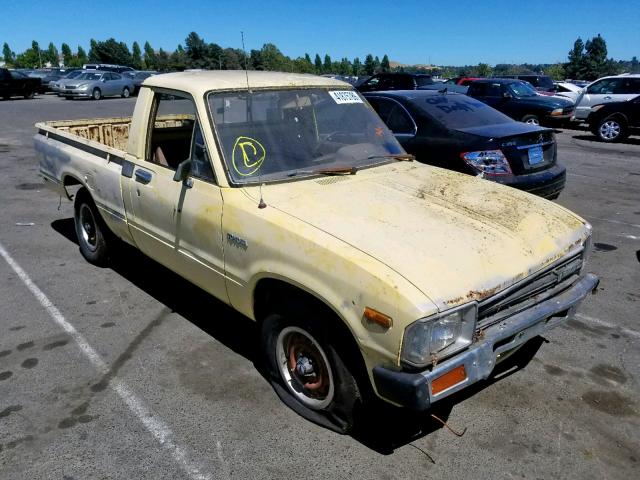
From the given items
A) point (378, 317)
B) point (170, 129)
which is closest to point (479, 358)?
point (378, 317)

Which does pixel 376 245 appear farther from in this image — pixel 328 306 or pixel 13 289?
pixel 13 289

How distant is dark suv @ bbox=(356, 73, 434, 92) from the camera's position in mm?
17125

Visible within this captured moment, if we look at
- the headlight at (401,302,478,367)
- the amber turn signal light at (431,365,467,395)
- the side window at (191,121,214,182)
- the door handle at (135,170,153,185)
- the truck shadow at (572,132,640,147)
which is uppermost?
the side window at (191,121,214,182)

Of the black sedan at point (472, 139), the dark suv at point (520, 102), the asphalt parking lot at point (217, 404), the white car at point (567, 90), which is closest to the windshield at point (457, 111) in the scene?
the black sedan at point (472, 139)

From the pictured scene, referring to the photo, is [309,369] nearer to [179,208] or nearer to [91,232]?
[179,208]

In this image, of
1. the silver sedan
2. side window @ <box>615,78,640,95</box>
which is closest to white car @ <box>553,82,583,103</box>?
side window @ <box>615,78,640,95</box>

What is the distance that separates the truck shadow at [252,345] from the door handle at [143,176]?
3.85 ft

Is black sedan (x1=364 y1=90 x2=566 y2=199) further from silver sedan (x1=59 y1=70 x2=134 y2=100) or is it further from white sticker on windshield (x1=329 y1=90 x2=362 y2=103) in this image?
silver sedan (x1=59 y1=70 x2=134 y2=100)

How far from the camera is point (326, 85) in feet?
13.9

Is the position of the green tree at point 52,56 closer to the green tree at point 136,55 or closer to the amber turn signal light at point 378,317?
the green tree at point 136,55

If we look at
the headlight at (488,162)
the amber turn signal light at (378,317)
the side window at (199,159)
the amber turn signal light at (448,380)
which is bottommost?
the amber turn signal light at (448,380)

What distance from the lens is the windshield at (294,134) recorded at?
3.45m

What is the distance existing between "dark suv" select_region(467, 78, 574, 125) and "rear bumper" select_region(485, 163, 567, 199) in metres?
Answer: 10.1

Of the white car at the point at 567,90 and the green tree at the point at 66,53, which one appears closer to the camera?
the white car at the point at 567,90
